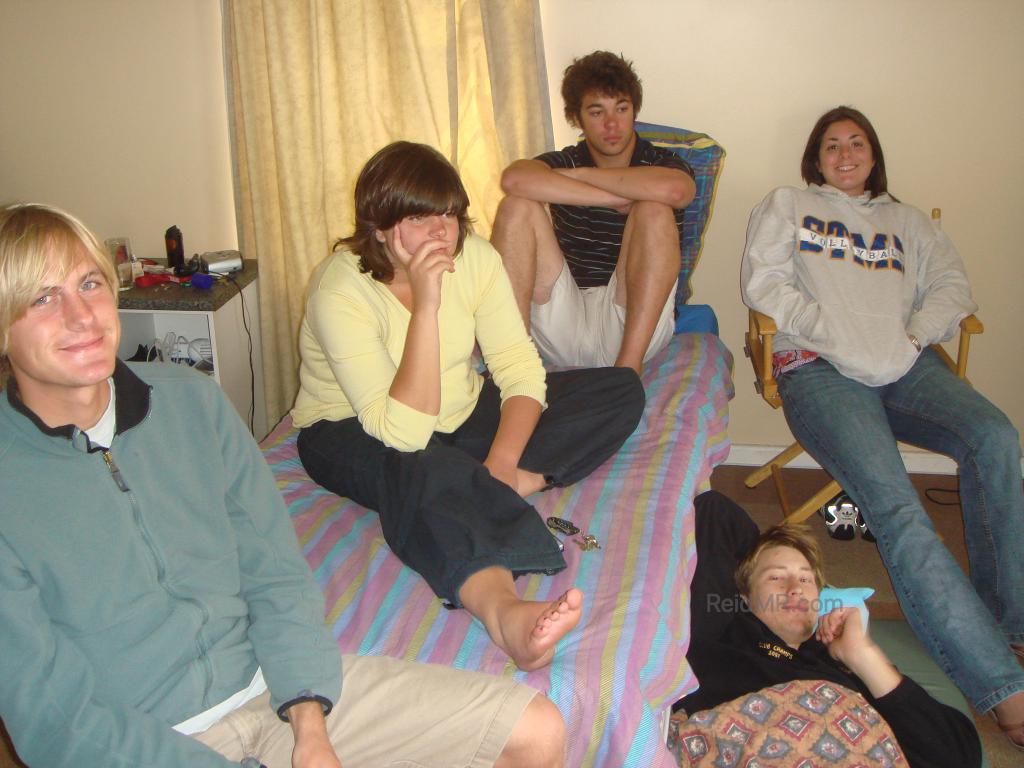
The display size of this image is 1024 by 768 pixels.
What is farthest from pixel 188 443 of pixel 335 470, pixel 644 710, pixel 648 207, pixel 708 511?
pixel 648 207

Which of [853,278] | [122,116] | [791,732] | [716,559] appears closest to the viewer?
[791,732]

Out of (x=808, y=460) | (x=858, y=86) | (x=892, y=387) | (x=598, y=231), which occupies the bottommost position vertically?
(x=808, y=460)

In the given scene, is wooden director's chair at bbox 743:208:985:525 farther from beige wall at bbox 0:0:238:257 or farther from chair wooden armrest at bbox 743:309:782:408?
beige wall at bbox 0:0:238:257

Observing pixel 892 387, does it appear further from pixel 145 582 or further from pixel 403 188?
pixel 145 582

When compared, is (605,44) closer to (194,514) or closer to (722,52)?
(722,52)

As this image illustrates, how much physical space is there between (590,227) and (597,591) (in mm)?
1438

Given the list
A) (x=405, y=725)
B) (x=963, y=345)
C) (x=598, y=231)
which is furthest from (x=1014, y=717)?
(x=598, y=231)

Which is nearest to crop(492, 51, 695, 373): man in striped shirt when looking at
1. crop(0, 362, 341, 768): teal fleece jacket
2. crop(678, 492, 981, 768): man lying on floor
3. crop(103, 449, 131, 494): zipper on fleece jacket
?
crop(678, 492, 981, 768): man lying on floor

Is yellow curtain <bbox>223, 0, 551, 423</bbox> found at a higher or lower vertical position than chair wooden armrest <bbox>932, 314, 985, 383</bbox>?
higher

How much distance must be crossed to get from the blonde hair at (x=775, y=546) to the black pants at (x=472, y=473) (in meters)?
0.40

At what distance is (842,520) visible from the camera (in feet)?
9.18

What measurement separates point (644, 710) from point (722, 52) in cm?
228

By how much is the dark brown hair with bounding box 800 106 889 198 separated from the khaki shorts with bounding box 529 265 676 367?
654mm

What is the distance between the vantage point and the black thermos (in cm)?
302
